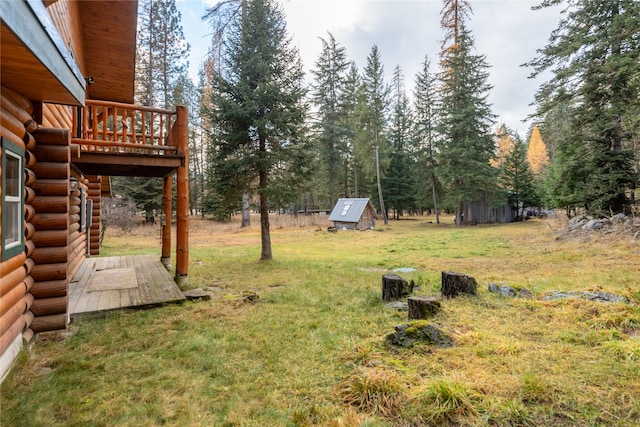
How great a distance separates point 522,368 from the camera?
106 inches

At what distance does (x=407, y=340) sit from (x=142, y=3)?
23.7 metres

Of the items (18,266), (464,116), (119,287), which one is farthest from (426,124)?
(18,266)

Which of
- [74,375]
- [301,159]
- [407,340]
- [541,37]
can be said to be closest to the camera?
[74,375]

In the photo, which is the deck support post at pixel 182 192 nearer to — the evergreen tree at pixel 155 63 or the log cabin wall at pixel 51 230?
the log cabin wall at pixel 51 230

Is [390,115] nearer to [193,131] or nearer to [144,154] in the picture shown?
[193,131]

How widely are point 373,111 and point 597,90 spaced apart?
14.2 meters

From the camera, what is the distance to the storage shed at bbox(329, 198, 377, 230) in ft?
69.2

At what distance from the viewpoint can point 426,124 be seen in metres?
26.3

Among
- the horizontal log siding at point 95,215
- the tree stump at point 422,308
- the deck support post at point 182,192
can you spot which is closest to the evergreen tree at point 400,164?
the horizontal log siding at point 95,215

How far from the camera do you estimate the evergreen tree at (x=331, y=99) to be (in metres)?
27.3

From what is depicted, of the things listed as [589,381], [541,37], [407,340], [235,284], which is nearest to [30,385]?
[407,340]

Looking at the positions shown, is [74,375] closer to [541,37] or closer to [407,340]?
[407,340]

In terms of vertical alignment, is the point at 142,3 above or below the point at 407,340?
above

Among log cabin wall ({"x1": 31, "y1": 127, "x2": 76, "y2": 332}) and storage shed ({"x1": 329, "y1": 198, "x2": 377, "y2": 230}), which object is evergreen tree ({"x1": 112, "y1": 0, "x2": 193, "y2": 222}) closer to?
storage shed ({"x1": 329, "y1": 198, "x2": 377, "y2": 230})
